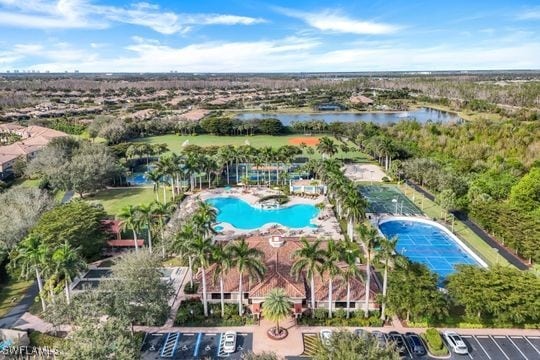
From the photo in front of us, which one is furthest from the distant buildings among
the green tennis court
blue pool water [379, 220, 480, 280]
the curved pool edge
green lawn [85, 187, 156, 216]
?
blue pool water [379, 220, 480, 280]

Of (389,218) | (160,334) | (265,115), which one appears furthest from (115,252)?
(265,115)

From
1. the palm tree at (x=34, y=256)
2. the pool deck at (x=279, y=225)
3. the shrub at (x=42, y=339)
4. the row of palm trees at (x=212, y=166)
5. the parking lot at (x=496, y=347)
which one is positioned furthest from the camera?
the row of palm trees at (x=212, y=166)

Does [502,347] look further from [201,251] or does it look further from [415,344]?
[201,251]

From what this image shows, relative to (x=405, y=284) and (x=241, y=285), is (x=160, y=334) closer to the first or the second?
(x=241, y=285)

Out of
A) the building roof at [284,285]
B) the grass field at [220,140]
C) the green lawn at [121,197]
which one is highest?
the grass field at [220,140]

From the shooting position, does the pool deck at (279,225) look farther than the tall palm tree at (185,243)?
Yes

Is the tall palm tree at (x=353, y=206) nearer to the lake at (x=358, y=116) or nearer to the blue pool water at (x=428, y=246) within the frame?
the blue pool water at (x=428, y=246)

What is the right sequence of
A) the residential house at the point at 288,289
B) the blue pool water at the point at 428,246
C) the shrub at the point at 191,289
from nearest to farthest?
the residential house at the point at 288,289 < the shrub at the point at 191,289 < the blue pool water at the point at 428,246

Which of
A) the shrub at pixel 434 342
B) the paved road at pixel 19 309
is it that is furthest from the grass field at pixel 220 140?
the shrub at pixel 434 342
